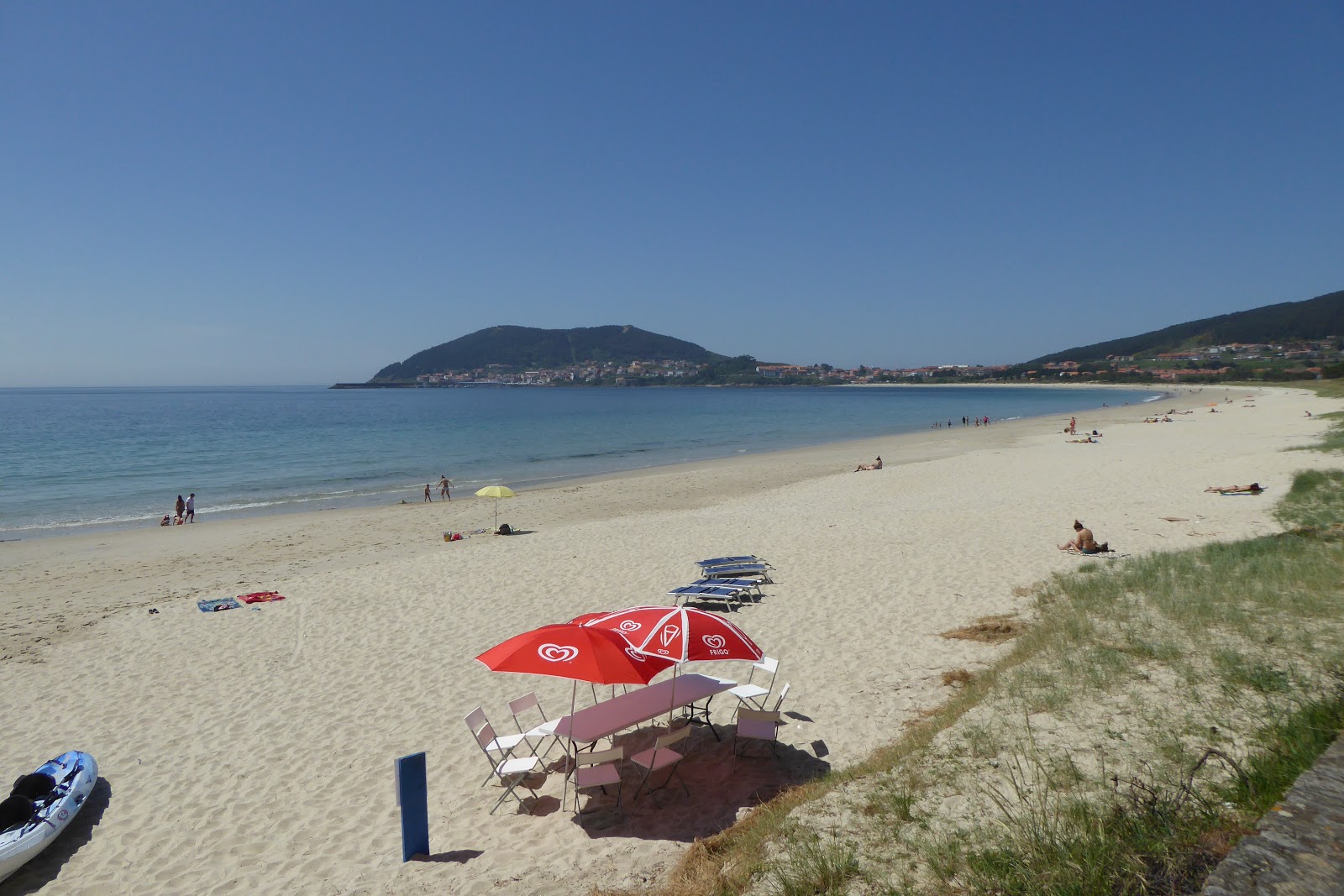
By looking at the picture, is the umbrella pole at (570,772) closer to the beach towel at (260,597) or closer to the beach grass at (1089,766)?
the beach grass at (1089,766)

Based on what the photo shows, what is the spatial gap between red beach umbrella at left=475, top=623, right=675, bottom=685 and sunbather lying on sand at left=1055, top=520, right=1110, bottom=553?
1002cm

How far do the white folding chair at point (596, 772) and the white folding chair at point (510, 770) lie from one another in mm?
432

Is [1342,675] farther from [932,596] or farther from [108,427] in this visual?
[108,427]

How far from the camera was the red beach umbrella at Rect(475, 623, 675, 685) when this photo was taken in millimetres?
5387

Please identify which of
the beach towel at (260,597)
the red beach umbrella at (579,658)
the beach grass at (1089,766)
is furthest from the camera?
the beach towel at (260,597)

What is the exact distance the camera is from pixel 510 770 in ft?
A: 19.2

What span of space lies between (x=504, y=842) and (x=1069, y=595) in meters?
7.78

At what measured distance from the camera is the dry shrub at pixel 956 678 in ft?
24.0

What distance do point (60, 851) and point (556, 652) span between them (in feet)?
14.4

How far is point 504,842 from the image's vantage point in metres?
5.38

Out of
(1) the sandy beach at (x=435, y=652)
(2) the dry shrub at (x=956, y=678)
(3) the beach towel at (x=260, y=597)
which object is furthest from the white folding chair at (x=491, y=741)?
(3) the beach towel at (x=260, y=597)

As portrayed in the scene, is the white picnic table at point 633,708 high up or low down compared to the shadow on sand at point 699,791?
up

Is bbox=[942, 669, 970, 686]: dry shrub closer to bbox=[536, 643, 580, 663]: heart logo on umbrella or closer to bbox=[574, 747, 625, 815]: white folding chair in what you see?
bbox=[574, 747, 625, 815]: white folding chair

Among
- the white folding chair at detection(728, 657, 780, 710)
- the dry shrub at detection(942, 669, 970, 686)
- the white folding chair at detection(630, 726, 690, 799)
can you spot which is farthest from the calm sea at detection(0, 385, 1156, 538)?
the dry shrub at detection(942, 669, 970, 686)
